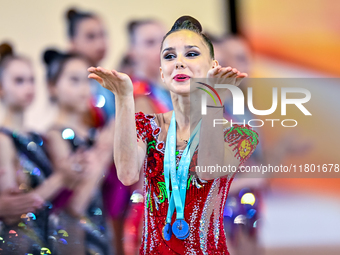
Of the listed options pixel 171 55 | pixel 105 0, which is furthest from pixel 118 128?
pixel 105 0

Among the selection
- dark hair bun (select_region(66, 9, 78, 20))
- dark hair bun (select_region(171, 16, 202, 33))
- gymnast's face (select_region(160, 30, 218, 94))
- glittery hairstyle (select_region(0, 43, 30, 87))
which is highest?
dark hair bun (select_region(66, 9, 78, 20))

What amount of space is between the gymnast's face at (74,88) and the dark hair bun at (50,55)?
0.29 ft

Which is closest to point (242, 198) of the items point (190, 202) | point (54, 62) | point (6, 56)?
point (190, 202)

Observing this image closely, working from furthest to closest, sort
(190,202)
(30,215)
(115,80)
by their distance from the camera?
1. (30,215)
2. (190,202)
3. (115,80)

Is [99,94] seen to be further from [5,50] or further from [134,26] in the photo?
[5,50]

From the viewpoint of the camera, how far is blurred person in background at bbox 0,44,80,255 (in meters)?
2.54

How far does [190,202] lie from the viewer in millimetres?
1326

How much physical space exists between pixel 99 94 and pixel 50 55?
45 centimetres

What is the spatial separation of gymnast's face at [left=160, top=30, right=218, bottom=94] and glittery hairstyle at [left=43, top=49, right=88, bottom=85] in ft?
4.83

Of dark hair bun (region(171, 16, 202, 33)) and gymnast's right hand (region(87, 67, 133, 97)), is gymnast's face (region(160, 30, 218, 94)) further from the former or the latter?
gymnast's right hand (region(87, 67, 133, 97))

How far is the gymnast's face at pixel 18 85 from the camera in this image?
270 cm

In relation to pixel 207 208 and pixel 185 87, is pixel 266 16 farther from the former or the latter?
pixel 207 208

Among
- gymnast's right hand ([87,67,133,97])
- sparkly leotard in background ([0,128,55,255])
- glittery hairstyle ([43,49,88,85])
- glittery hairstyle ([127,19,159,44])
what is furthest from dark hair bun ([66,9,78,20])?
gymnast's right hand ([87,67,133,97])

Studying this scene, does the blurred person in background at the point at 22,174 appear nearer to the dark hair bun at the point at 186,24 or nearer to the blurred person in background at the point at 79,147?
the blurred person in background at the point at 79,147
